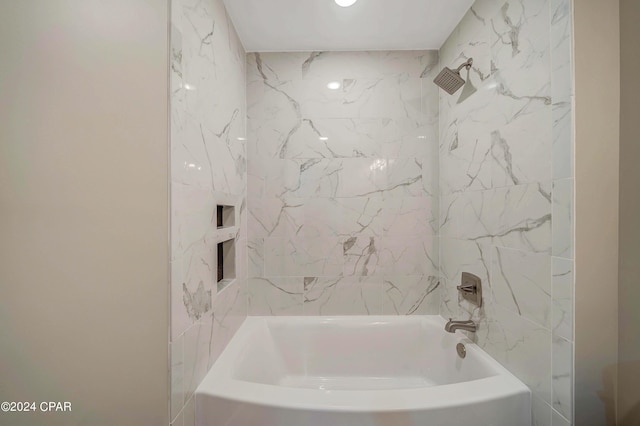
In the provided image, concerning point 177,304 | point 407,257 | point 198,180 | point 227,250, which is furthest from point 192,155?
point 407,257

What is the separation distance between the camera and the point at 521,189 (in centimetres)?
106

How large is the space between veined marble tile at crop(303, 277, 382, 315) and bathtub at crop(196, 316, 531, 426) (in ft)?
0.20

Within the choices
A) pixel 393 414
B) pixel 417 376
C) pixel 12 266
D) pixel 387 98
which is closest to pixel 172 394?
pixel 12 266

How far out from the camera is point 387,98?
1797mm

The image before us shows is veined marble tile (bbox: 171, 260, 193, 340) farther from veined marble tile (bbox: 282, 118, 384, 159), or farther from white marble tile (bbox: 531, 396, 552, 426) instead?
white marble tile (bbox: 531, 396, 552, 426)

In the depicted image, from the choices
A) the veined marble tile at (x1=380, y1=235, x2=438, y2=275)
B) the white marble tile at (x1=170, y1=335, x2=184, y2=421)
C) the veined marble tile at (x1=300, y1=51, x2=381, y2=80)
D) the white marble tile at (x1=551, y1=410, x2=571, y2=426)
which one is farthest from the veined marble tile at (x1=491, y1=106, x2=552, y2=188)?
the white marble tile at (x1=170, y1=335, x2=184, y2=421)

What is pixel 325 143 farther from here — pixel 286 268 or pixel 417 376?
pixel 417 376

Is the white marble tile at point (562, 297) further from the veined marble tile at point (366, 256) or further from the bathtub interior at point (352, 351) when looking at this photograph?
the veined marble tile at point (366, 256)

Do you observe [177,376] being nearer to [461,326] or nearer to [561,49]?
[461,326]

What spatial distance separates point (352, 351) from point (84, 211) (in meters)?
1.62

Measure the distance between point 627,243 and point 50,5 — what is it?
1.76 m

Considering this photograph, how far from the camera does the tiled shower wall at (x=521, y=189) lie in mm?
875

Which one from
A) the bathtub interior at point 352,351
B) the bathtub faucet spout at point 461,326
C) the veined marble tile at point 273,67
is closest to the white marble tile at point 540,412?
the bathtub faucet spout at point 461,326

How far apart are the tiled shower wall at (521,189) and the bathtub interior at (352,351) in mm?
419
